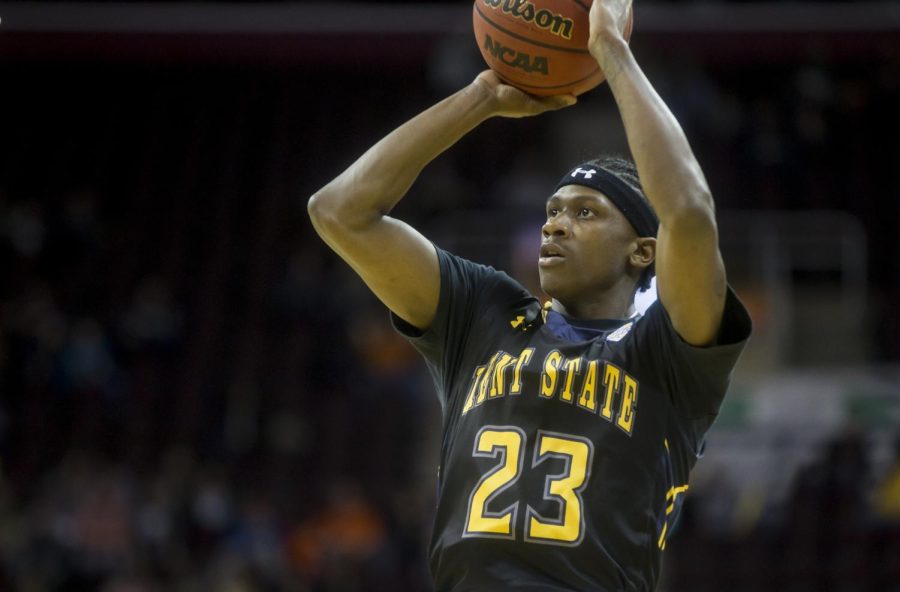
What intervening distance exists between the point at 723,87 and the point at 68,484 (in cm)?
912

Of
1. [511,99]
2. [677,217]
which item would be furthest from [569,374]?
[511,99]

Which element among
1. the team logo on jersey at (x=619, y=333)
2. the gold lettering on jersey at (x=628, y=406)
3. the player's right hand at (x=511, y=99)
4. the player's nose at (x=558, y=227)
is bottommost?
the gold lettering on jersey at (x=628, y=406)

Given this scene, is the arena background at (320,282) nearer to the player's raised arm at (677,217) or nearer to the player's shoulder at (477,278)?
the player's shoulder at (477,278)

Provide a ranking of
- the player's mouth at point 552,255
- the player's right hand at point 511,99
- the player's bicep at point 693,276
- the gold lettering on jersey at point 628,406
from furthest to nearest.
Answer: the player's right hand at point 511,99 < the player's mouth at point 552,255 < the gold lettering on jersey at point 628,406 < the player's bicep at point 693,276

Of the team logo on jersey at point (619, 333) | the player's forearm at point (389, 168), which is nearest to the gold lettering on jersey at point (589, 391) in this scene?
the team logo on jersey at point (619, 333)

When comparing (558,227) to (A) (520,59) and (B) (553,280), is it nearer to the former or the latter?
(B) (553,280)

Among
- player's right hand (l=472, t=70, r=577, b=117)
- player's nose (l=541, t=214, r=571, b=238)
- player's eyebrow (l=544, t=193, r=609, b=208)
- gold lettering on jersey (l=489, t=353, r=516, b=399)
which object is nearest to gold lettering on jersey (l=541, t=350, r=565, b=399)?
gold lettering on jersey (l=489, t=353, r=516, b=399)

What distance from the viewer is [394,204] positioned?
12.4 feet

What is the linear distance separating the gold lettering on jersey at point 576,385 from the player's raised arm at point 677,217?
0.22m

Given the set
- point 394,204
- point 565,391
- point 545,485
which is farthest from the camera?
point 394,204

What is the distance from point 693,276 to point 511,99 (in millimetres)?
816

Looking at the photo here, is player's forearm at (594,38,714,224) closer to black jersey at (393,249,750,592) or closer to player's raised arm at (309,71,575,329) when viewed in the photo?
black jersey at (393,249,750,592)

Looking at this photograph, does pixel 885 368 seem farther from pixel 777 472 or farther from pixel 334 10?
pixel 334 10

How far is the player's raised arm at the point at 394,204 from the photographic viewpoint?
3738 millimetres
